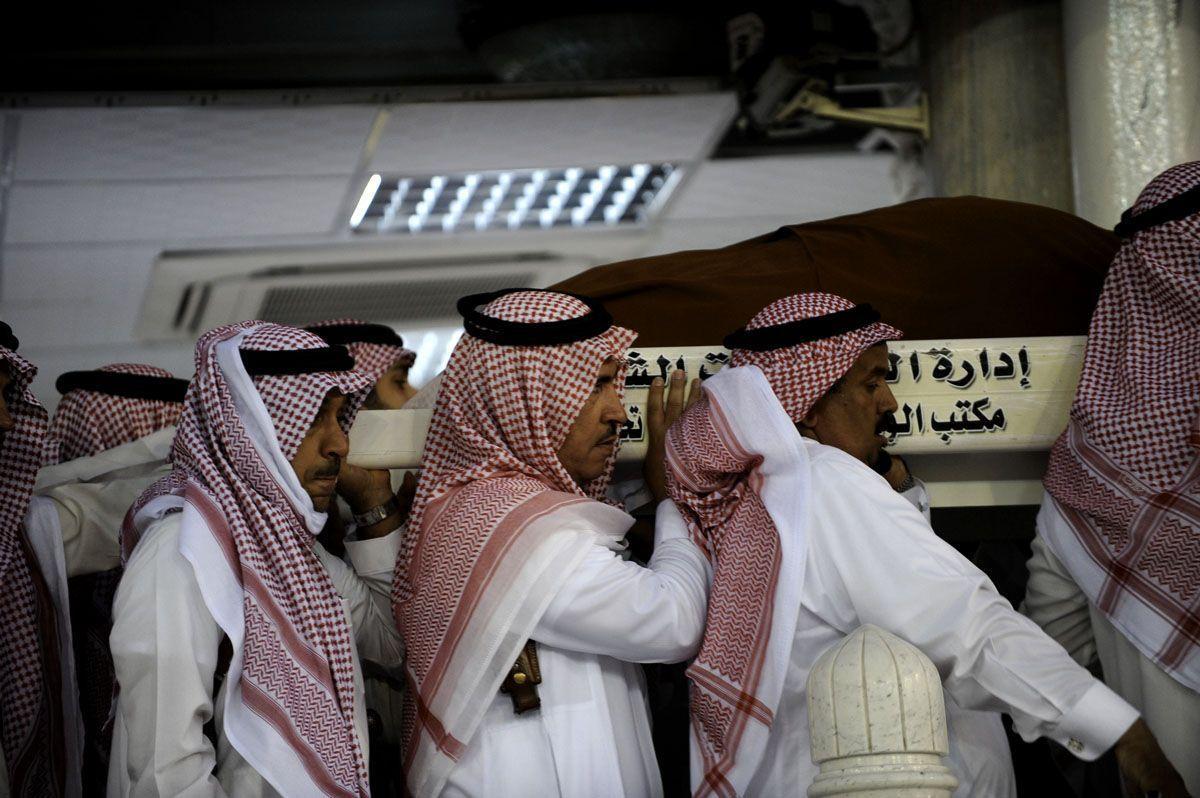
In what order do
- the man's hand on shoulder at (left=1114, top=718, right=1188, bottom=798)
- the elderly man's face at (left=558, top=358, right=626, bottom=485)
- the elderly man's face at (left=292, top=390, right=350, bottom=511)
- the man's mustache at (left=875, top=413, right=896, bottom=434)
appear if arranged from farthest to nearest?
the man's mustache at (left=875, top=413, right=896, bottom=434) < the elderly man's face at (left=558, top=358, right=626, bottom=485) < the elderly man's face at (left=292, top=390, right=350, bottom=511) < the man's hand on shoulder at (left=1114, top=718, right=1188, bottom=798)

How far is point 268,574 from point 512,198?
4113 millimetres

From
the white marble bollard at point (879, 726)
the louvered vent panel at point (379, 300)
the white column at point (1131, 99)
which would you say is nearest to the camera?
the white marble bollard at point (879, 726)

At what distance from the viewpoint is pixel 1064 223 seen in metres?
3.19

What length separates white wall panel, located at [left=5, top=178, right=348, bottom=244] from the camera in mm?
5852

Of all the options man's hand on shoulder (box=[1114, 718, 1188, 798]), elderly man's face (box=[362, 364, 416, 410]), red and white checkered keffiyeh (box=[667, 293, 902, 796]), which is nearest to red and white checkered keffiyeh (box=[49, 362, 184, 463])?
elderly man's face (box=[362, 364, 416, 410])

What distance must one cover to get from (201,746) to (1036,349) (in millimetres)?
1853

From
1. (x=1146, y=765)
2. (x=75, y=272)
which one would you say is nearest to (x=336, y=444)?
(x=1146, y=765)

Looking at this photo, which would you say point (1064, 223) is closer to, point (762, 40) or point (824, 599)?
point (824, 599)

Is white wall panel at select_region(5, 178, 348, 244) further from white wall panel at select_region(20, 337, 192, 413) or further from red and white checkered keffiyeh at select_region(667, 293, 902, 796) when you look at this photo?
red and white checkered keffiyeh at select_region(667, 293, 902, 796)

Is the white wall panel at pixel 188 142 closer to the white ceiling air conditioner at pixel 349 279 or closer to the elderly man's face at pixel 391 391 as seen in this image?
the white ceiling air conditioner at pixel 349 279

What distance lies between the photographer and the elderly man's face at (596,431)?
2.59 meters

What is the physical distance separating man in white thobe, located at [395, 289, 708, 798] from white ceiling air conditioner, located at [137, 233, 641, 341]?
3741 mm

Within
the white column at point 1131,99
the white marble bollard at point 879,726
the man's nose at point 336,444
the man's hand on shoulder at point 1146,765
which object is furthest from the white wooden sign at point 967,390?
the white column at point 1131,99

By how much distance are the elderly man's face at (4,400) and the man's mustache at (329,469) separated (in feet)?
1.79
